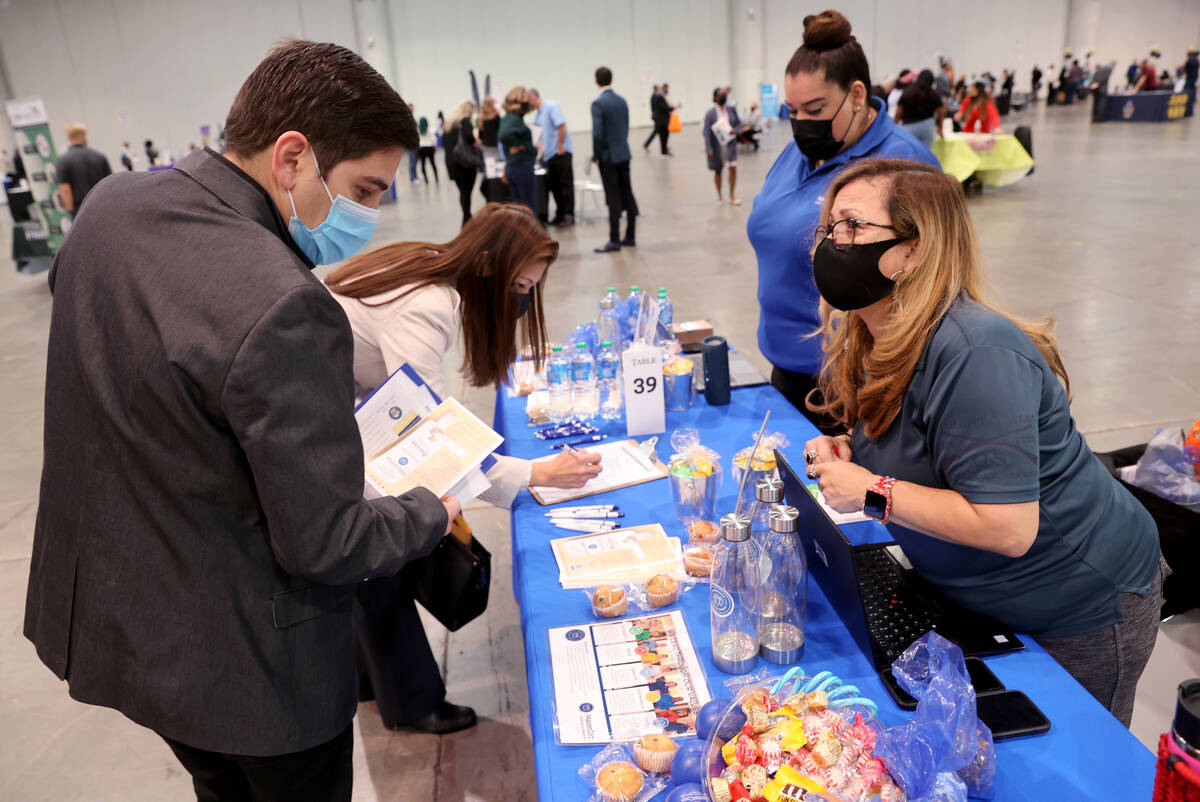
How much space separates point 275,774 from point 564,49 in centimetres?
2540

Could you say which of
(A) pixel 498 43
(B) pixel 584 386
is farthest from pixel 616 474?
(A) pixel 498 43

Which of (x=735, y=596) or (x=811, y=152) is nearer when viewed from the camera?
(x=735, y=596)

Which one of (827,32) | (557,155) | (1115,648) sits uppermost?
(827,32)

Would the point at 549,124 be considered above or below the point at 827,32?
below

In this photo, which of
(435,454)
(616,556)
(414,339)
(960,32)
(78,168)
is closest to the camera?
(435,454)

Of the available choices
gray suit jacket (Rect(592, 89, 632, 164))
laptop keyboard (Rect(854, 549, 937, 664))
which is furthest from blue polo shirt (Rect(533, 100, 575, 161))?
laptop keyboard (Rect(854, 549, 937, 664))

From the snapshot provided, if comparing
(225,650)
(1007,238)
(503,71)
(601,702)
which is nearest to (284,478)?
(225,650)

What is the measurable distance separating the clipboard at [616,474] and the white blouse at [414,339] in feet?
0.28

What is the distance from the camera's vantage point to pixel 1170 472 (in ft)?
8.97

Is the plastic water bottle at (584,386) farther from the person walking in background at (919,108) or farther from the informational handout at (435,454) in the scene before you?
the person walking in background at (919,108)

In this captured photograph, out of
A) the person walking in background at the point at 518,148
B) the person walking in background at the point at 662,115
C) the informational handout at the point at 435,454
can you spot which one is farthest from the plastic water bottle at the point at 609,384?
the person walking in background at the point at 662,115

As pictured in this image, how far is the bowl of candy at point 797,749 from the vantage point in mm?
932

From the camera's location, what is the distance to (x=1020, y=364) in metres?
1.27

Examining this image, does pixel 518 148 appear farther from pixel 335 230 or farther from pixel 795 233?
pixel 335 230
